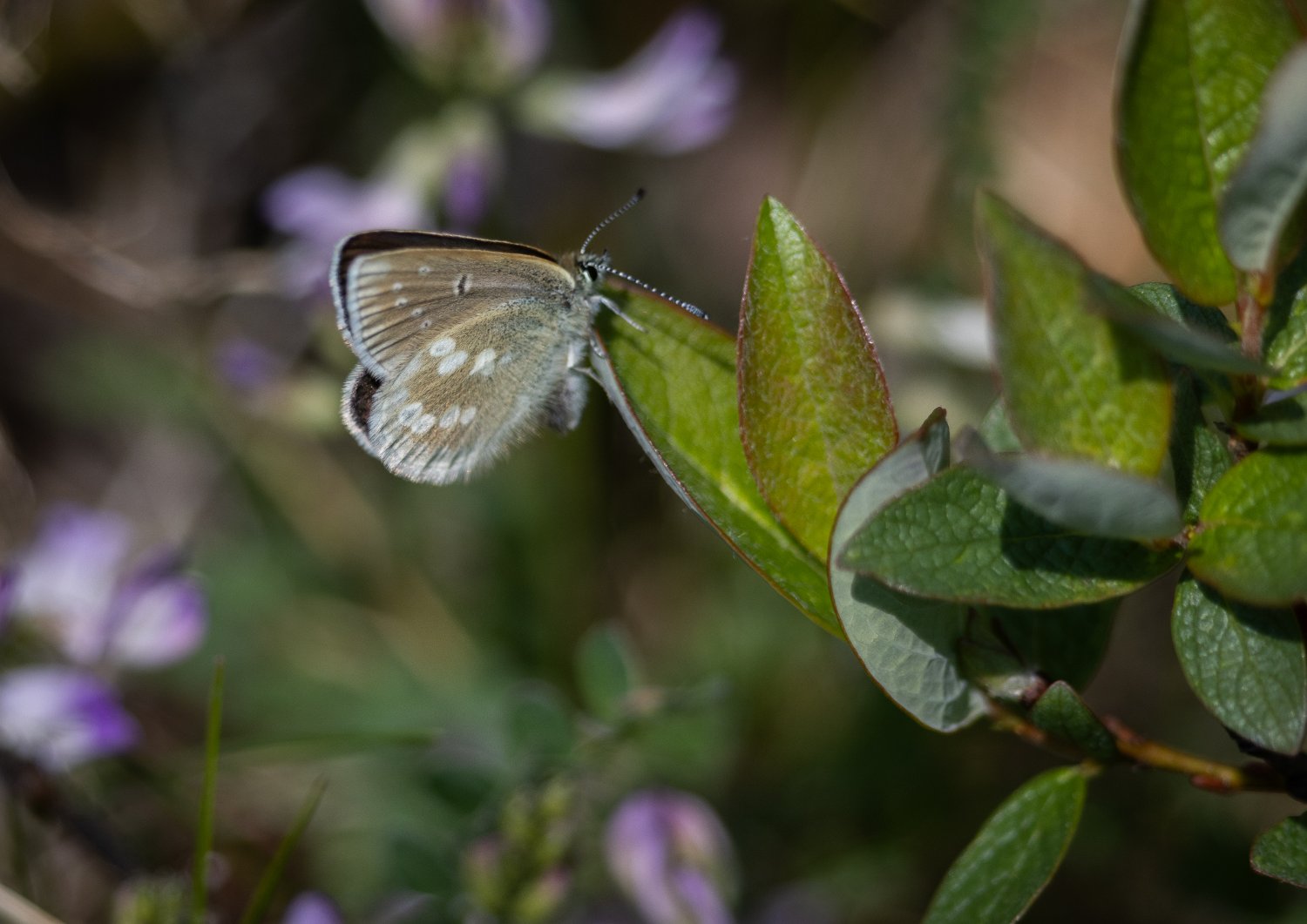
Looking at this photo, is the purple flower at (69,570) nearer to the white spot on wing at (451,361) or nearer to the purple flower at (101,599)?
the purple flower at (101,599)

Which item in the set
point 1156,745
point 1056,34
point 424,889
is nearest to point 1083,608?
point 1156,745

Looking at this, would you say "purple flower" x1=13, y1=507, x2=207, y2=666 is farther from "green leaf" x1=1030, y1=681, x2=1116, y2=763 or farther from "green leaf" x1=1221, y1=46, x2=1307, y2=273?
"green leaf" x1=1221, y1=46, x2=1307, y2=273

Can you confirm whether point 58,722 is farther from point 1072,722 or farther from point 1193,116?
point 1193,116

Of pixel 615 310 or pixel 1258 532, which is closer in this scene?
pixel 1258 532

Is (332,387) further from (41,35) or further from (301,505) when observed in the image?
(41,35)

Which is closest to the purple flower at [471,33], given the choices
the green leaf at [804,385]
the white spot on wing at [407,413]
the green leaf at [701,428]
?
the white spot on wing at [407,413]

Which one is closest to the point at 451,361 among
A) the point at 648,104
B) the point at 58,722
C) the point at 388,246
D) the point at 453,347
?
the point at 453,347
